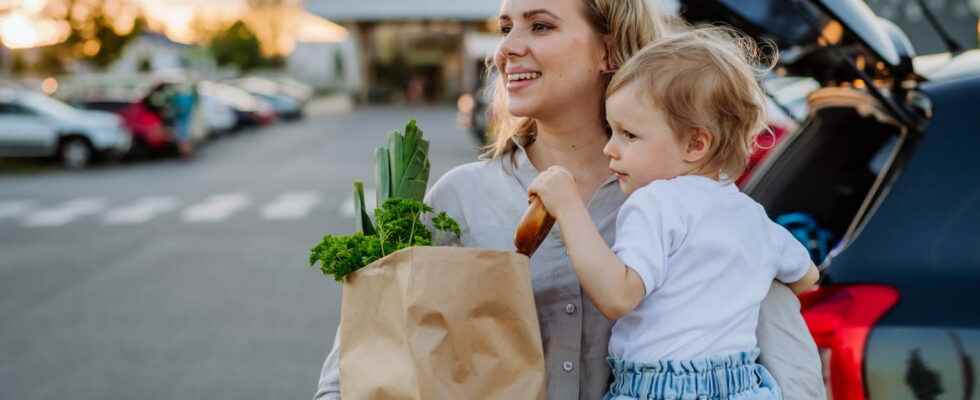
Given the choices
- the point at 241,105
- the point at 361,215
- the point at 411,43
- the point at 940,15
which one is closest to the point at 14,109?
the point at 241,105

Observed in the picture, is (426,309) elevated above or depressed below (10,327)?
above

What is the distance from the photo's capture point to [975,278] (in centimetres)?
229

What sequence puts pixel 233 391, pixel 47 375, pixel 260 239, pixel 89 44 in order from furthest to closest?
pixel 89 44 → pixel 260 239 → pixel 47 375 → pixel 233 391

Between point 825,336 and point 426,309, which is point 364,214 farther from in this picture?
point 825,336

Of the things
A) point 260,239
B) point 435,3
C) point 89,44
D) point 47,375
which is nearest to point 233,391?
point 47,375

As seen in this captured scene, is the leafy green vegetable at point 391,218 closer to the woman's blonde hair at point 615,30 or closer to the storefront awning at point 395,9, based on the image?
the woman's blonde hair at point 615,30

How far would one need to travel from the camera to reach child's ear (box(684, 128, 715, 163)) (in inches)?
73.5

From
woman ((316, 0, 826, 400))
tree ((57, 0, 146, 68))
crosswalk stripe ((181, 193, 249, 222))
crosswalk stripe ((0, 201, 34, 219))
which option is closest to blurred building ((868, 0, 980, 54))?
woman ((316, 0, 826, 400))

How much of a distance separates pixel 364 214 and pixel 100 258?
8971mm

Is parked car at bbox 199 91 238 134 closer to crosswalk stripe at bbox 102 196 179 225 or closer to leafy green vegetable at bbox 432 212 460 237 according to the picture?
crosswalk stripe at bbox 102 196 179 225

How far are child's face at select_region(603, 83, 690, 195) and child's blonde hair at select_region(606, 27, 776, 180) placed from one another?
2cm

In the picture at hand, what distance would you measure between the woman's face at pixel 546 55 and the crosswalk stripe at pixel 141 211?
37.4 ft

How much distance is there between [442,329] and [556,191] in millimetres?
312

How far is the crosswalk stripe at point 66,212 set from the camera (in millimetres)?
13102
